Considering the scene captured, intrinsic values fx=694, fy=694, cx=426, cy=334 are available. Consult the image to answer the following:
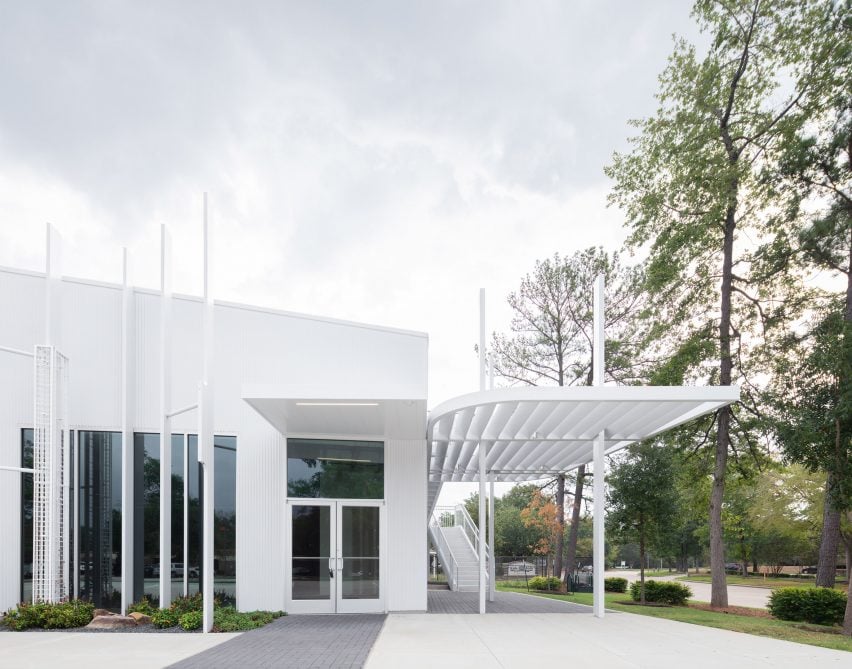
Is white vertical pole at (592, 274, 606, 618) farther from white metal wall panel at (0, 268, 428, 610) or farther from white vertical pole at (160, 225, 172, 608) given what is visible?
white vertical pole at (160, 225, 172, 608)

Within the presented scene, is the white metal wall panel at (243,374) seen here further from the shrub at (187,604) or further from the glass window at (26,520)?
the shrub at (187,604)

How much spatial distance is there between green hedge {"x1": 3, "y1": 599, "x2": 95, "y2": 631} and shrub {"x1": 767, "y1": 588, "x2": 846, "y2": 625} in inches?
557

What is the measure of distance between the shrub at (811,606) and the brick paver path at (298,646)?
9.35m

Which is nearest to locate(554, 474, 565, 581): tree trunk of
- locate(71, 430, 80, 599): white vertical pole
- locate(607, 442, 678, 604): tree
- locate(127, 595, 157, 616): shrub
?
locate(607, 442, 678, 604): tree

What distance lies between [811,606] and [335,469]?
1074cm

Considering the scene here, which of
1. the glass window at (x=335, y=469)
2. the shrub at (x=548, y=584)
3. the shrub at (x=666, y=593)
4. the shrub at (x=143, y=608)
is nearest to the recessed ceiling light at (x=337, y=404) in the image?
the glass window at (x=335, y=469)

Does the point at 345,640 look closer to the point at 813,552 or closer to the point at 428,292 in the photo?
the point at 428,292

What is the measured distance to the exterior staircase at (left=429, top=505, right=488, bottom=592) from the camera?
73.6 ft

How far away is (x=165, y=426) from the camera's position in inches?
512

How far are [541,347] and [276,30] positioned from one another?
14.2 metres

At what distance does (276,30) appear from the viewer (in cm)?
1741

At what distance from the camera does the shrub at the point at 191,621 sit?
10969 mm

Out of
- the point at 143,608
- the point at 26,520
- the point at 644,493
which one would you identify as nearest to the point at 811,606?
the point at 644,493

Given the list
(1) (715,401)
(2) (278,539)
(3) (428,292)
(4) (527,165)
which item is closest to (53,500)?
(2) (278,539)
